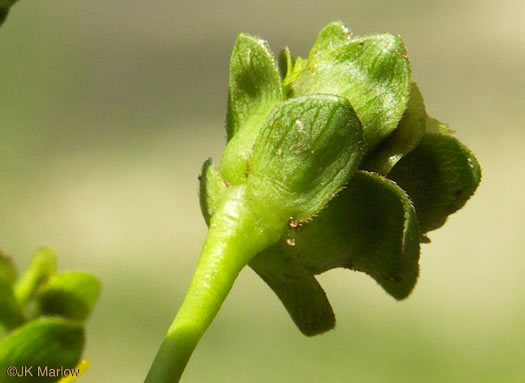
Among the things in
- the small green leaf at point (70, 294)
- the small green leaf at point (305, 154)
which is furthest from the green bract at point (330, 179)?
the small green leaf at point (70, 294)

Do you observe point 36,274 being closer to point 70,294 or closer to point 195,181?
point 70,294

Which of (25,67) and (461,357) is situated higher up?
(25,67)

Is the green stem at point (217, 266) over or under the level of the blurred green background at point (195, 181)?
under

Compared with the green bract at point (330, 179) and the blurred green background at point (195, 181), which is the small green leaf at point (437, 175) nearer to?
the green bract at point (330, 179)

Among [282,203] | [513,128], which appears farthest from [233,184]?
[513,128]

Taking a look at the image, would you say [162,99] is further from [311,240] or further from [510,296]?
[311,240]

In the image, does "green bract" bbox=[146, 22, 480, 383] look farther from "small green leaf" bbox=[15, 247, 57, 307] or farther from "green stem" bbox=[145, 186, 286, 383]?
"small green leaf" bbox=[15, 247, 57, 307]

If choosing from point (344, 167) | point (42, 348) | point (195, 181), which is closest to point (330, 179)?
point (344, 167)
